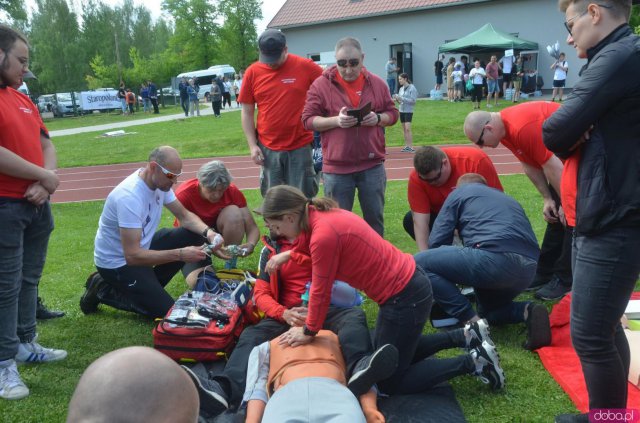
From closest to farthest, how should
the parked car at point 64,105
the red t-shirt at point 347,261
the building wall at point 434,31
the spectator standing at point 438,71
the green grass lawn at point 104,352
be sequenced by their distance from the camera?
the red t-shirt at point 347,261
the green grass lawn at point 104,352
the building wall at point 434,31
the spectator standing at point 438,71
the parked car at point 64,105

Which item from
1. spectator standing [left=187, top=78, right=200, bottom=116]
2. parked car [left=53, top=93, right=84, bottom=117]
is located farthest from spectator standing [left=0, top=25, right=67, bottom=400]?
parked car [left=53, top=93, right=84, bottom=117]

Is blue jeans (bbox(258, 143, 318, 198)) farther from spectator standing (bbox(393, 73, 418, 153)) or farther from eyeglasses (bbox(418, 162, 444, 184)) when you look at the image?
spectator standing (bbox(393, 73, 418, 153))

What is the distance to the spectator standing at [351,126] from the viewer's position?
4.66m

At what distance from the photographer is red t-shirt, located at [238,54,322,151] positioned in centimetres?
509

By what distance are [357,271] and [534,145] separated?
5.71ft

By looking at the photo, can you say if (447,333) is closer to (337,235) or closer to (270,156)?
(337,235)

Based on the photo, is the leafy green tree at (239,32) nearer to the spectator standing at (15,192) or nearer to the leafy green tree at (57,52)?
the leafy green tree at (57,52)

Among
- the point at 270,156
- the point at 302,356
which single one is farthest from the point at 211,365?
the point at 270,156

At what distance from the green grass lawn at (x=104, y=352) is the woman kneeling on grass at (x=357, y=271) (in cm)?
43

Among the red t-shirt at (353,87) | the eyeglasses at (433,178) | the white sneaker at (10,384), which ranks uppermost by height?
the red t-shirt at (353,87)

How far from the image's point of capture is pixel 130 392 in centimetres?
114

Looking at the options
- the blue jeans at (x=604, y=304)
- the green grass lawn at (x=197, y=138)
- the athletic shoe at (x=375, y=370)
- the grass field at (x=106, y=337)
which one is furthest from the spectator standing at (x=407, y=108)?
the blue jeans at (x=604, y=304)

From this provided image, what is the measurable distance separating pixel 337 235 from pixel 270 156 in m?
2.43

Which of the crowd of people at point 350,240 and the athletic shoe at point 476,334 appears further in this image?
the athletic shoe at point 476,334
